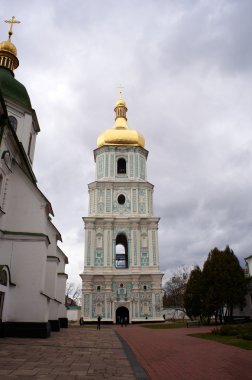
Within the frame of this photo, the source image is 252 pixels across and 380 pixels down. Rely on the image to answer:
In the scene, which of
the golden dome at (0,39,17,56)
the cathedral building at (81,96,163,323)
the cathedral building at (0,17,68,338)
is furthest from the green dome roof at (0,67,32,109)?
the cathedral building at (81,96,163,323)

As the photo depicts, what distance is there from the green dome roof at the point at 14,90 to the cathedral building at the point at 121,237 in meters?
20.5

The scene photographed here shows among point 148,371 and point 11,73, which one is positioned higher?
point 11,73

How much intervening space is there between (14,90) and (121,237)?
987 inches

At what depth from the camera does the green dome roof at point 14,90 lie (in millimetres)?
20312

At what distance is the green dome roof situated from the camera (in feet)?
66.6

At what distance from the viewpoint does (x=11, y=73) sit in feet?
74.4

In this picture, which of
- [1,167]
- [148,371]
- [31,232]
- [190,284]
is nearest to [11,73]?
[1,167]

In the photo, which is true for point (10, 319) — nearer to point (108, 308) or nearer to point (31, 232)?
point (31, 232)

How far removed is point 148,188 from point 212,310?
17192mm

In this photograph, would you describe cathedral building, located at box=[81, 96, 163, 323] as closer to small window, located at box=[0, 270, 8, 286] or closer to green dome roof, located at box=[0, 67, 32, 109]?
green dome roof, located at box=[0, 67, 32, 109]

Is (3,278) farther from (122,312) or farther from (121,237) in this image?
(121,237)

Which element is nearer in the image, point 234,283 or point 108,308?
point 234,283

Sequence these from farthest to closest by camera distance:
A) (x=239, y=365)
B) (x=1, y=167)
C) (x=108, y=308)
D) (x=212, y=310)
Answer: (x=108, y=308), (x=212, y=310), (x=1, y=167), (x=239, y=365)

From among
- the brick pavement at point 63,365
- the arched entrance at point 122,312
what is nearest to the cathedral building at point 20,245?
the brick pavement at point 63,365
